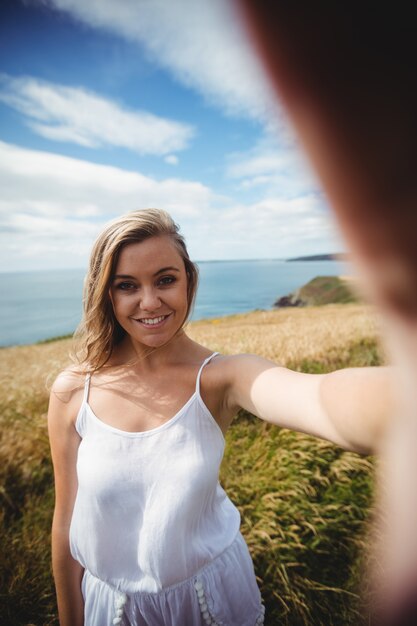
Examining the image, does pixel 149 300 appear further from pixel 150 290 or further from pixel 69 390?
pixel 69 390

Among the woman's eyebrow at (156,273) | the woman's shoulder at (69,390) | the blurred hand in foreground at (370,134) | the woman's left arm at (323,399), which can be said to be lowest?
the woman's shoulder at (69,390)

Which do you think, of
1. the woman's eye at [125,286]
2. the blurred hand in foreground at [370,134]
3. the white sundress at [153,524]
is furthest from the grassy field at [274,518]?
the blurred hand in foreground at [370,134]

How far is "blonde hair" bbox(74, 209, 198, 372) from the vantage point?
182 centimetres

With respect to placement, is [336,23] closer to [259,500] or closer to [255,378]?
[255,378]

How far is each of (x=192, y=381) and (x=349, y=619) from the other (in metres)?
2.43

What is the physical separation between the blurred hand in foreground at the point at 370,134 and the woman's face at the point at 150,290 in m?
1.52

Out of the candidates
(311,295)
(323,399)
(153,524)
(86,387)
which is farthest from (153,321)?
(311,295)

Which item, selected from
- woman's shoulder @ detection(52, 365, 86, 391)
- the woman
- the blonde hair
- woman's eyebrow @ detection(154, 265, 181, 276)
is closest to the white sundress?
the woman

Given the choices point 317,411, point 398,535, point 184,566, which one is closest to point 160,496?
point 184,566

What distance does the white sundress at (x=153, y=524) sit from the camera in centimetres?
169

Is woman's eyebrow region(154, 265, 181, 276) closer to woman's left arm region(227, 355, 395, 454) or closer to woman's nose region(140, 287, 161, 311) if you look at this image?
woman's nose region(140, 287, 161, 311)

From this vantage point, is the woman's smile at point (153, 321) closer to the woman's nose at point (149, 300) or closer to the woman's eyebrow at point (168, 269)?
the woman's nose at point (149, 300)

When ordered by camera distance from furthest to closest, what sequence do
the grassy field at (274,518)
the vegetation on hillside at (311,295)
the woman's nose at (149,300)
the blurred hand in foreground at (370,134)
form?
the vegetation on hillside at (311,295) < the grassy field at (274,518) < the woman's nose at (149,300) < the blurred hand in foreground at (370,134)

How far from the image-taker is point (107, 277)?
6.05 ft
